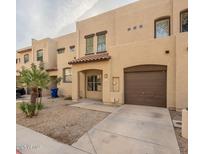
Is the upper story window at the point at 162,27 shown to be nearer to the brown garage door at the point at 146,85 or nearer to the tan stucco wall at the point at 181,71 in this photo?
the tan stucco wall at the point at 181,71

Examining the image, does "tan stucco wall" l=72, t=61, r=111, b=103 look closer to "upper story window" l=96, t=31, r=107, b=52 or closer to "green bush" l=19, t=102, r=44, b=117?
"upper story window" l=96, t=31, r=107, b=52

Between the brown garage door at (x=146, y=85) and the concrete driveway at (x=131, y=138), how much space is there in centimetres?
274

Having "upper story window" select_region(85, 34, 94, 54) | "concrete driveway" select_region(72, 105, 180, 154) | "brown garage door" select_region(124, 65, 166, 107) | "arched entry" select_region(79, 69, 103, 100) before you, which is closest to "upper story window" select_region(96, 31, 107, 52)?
"upper story window" select_region(85, 34, 94, 54)

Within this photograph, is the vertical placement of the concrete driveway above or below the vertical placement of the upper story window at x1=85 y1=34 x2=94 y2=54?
below

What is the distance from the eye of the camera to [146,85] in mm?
8633

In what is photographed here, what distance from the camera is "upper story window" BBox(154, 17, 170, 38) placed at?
368 inches

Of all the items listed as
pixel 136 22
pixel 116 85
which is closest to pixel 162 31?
pixel 136 22

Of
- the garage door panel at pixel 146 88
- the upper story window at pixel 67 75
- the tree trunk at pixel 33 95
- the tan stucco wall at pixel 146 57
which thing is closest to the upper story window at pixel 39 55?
the upper story window at pixel 67 75

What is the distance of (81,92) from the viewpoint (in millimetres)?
13016

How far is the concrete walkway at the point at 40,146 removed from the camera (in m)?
3.49

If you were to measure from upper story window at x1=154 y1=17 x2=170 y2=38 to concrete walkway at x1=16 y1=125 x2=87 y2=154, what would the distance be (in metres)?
9.90

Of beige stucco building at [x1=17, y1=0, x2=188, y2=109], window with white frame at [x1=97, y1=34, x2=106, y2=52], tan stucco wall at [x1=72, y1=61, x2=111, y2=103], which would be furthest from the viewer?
window with white frame at [x1=97, y1=34, x2=106, y2=52]

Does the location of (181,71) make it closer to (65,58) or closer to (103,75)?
(103,75)

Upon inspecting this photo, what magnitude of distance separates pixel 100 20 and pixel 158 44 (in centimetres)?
703
